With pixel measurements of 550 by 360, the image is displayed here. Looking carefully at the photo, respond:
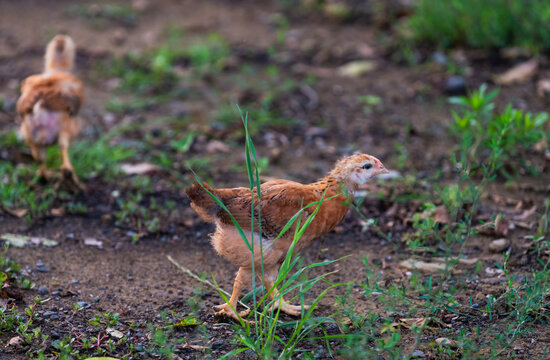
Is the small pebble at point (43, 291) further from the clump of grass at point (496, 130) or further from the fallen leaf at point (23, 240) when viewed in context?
the clump of grass at point (496, 130)

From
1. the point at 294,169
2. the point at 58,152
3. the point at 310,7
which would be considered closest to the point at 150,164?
the point at 58,152

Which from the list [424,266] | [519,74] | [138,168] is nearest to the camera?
[424,266]

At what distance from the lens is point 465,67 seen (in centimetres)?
780

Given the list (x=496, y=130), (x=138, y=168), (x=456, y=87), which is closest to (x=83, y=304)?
(x=138, y=168)

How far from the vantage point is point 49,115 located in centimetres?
558

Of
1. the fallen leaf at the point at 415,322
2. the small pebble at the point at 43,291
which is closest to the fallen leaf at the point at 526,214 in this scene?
the fallen leaf at the point at 415,322

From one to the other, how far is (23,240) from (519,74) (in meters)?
5.83

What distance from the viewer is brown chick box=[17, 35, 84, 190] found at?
219 inches

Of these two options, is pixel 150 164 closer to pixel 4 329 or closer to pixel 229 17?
pixel 4 329

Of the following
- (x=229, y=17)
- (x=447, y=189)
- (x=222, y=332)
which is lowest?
(x=222, y=332)

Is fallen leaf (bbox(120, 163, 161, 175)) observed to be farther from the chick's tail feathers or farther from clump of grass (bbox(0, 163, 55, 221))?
the chick's tail feathers

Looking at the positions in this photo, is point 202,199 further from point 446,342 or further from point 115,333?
point 446,342

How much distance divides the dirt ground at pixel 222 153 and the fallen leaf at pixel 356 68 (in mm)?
86

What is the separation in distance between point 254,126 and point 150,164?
1.32 metres
